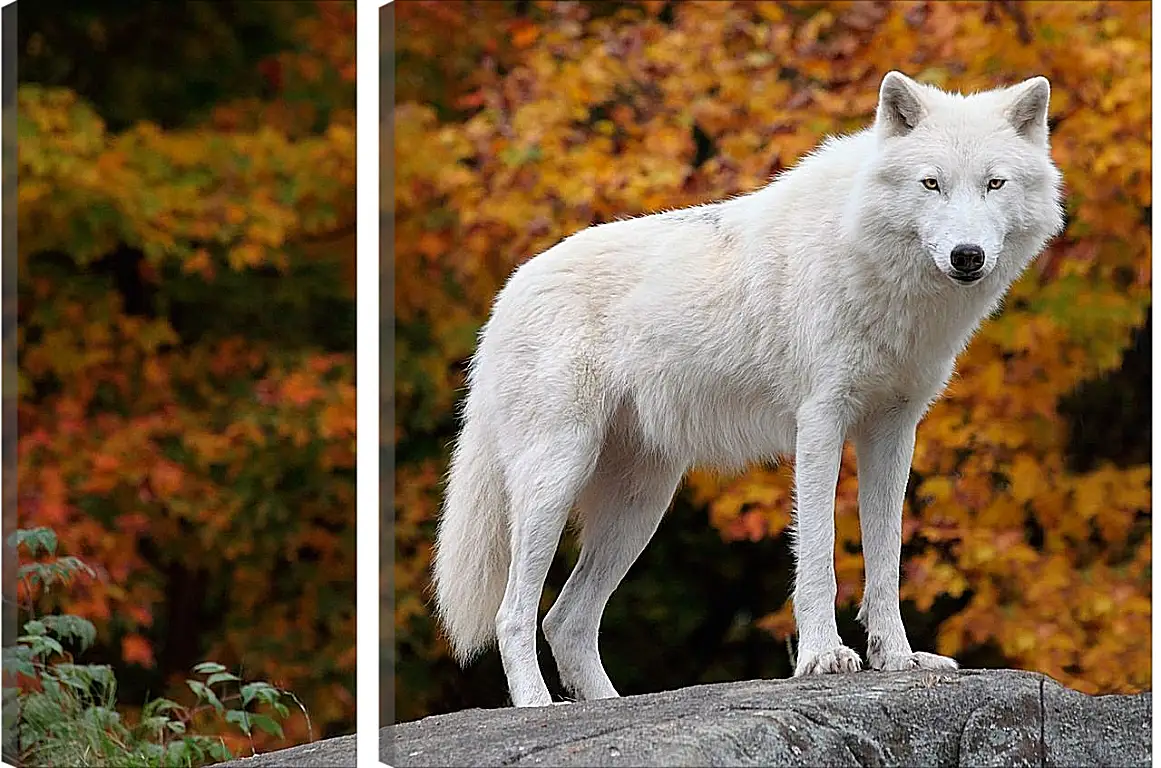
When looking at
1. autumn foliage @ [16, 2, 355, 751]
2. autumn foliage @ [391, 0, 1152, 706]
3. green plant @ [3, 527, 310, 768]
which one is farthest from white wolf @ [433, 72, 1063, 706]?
autumn foliage @ [16, 2, 355, 751]

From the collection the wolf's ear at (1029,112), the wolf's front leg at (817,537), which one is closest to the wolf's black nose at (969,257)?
the wolf's ear at (1029,112)

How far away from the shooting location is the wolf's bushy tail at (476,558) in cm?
300

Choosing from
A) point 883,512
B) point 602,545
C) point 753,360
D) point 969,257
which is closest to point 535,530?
point 602,545

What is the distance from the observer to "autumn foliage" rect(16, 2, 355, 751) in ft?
16.6

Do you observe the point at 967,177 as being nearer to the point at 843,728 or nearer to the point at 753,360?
the point at 753,360

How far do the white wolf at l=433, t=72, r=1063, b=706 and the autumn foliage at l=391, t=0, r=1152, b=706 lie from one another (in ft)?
3.31

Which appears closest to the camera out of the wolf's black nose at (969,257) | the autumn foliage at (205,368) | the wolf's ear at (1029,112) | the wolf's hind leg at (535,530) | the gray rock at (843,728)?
the gray rock at (843,728)

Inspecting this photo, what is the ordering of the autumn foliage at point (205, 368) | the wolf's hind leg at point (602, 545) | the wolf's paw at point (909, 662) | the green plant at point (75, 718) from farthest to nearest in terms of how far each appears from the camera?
the autumn foliage at point (205, 368) → the green plant at point (75, 718) → the wolf's hind leg at point (602, 545) → the wolf's paw at point (909, 662)

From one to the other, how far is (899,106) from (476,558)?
3.91ft

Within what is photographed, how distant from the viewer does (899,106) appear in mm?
2506

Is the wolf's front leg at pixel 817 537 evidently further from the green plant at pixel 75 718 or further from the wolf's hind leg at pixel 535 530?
the green plant at pixel 75 718

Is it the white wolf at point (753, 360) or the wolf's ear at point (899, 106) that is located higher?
the wolf's ear at point (899, 106)

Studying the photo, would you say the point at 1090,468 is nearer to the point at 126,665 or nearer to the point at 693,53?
the point at 693,53

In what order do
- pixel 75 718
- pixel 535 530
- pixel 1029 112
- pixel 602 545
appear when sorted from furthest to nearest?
1. pixel 75 718
2. pixel 602 545
3. pixel 535 530
4. pixel 1029 112
